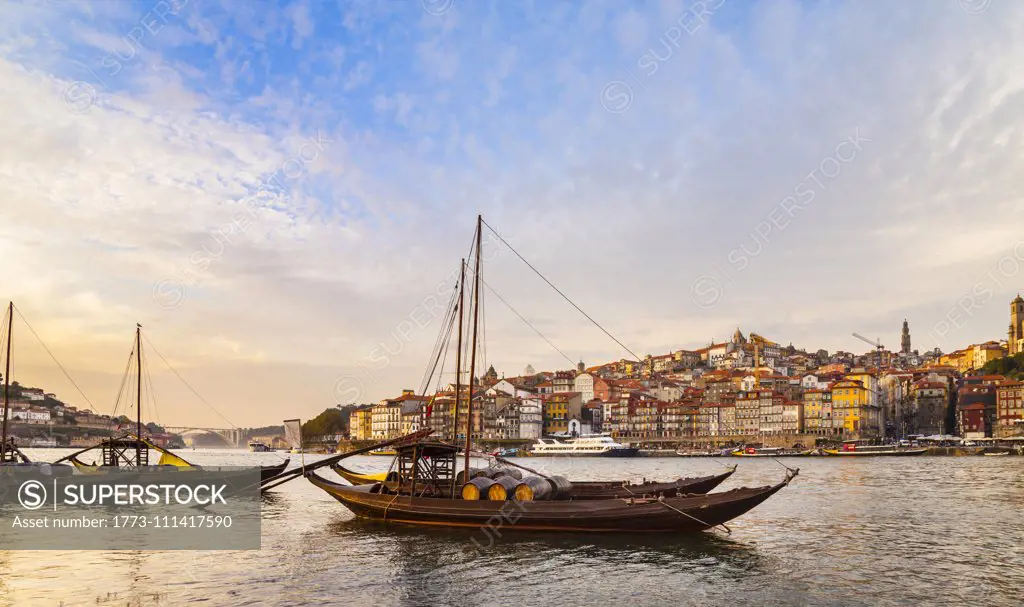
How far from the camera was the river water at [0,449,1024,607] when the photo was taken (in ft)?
57.4

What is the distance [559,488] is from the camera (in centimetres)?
2714

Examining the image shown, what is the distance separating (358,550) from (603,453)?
9429 centimetres

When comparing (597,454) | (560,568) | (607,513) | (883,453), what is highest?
(607,513)

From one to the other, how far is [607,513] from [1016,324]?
16768cm

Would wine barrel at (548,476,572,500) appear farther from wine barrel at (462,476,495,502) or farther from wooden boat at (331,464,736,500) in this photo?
wine barrel at (462,476,495,502)

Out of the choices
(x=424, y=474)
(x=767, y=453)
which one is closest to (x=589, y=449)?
(x=767, y=453)

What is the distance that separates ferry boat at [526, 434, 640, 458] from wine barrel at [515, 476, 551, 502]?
8915cm

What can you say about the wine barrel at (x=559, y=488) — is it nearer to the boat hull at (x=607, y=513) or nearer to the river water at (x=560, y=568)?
the boat hull at (x=607, y=513)

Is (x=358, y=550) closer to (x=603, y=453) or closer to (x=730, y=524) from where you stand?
(x=730, y=524)

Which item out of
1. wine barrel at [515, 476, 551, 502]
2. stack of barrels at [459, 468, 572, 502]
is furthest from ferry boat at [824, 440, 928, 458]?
wine barrel at [515, 476, 551, 502]

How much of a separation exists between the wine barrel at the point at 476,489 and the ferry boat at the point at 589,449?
89103 millimetres

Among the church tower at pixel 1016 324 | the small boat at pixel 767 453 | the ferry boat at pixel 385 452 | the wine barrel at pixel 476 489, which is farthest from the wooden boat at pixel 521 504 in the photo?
the church tower at pixel 1016 324

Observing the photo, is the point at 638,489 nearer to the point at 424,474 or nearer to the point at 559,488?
the point at 559,488

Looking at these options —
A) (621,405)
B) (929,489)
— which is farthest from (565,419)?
(929,489)
